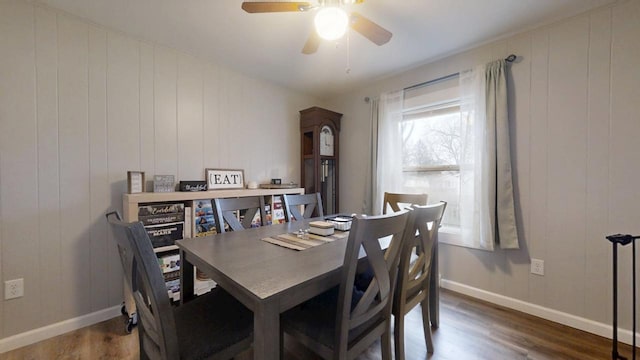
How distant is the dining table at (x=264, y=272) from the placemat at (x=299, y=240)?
1.3 inches

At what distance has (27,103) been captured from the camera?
66.7 inches

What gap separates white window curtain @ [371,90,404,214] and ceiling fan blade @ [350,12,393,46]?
1.28 meters

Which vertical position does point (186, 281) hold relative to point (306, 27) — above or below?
below

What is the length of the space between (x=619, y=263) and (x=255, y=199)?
8.65 feet

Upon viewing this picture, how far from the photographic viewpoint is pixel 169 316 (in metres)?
0.88

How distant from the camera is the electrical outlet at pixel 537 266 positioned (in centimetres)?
201

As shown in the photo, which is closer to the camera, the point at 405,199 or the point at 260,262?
the point at 260,262

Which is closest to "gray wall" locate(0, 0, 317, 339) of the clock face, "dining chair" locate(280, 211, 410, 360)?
the clock face

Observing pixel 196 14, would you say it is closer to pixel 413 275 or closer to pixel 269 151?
pixel 269 151

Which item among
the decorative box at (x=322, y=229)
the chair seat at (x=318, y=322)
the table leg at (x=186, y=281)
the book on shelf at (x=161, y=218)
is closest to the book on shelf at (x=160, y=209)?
the book on shelf at (x=161, y=218)

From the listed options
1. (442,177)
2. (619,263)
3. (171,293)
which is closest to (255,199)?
(171,293)

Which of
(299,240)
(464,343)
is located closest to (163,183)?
(299,240)

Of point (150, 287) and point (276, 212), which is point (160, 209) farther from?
point (150, 287)

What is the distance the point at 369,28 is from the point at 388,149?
5.10 ft
